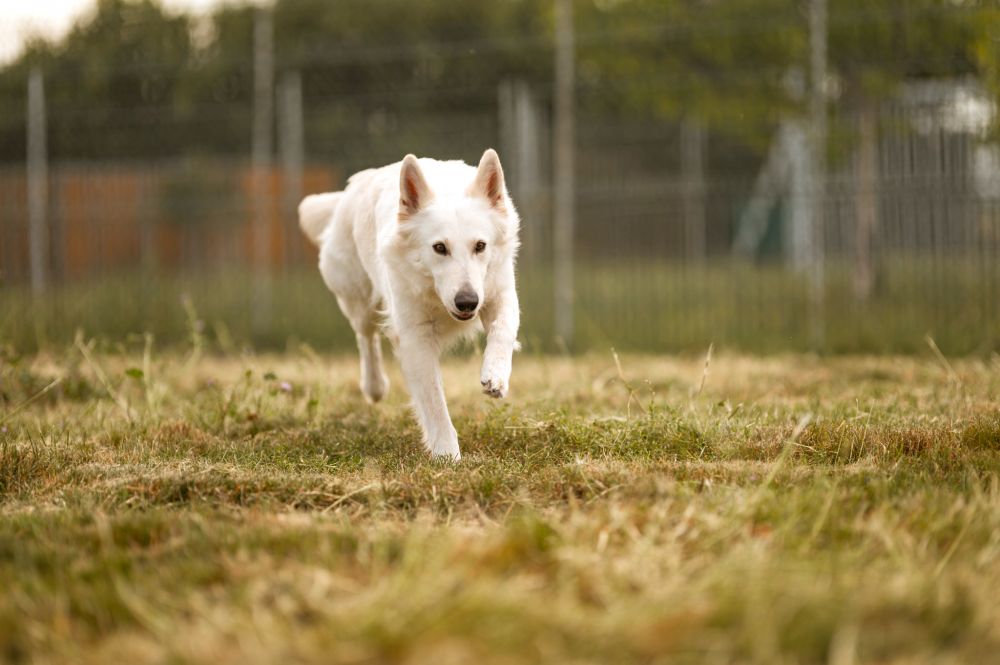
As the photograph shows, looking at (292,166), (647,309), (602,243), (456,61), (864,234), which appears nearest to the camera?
(864,234)

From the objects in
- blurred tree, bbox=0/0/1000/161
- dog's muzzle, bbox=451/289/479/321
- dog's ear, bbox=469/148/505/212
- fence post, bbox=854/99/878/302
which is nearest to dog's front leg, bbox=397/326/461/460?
dog's muzzle, bbox=451/289/479/321

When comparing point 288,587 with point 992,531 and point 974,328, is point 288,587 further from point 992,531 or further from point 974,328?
point 974,328

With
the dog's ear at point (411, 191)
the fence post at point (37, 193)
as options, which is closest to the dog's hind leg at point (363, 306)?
the dog's ear at point (411, 191)

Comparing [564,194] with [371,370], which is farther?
[564,194]

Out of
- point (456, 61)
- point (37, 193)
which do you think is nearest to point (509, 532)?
point (37, 193)

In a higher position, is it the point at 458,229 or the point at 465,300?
the point at 458,229

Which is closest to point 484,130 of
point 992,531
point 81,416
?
point 81,416

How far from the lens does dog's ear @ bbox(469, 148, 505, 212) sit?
16.4ft

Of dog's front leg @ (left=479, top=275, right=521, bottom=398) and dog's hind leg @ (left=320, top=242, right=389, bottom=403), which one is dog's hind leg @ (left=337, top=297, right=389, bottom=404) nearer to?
dog's hind leg @ (left=320, top=242, right=389, bottom=403)

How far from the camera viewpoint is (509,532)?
10.1 ft

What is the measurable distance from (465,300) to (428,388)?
0.55m

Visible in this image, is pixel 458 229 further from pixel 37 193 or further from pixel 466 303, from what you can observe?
pixel 37 193

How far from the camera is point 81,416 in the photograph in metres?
5.69

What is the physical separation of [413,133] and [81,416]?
40.0 feet
